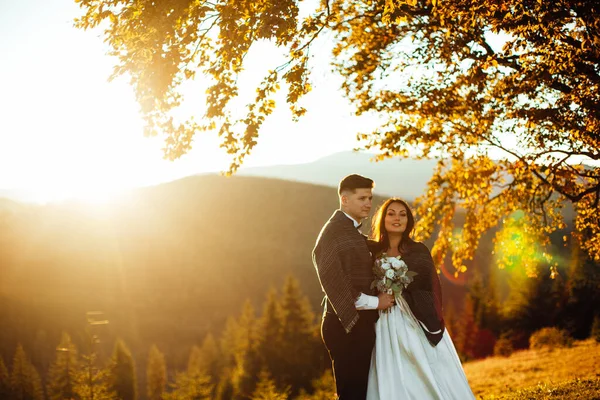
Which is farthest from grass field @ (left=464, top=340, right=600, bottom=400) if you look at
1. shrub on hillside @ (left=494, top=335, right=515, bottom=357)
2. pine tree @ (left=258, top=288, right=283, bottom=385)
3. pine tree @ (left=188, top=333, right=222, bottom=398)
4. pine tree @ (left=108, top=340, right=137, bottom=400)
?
pine tree @ (left=108, top=340, right=137, bottom=400)

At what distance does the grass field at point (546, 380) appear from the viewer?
1082 cm

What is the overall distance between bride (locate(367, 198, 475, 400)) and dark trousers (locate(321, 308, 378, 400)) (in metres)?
0.20

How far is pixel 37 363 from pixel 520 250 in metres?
118

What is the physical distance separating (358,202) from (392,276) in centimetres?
96

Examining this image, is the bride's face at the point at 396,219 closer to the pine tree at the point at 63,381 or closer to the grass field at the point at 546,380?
the grass field at the point at 546,380

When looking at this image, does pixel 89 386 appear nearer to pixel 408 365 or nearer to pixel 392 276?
pixel 408 365

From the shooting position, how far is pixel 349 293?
5.96 m

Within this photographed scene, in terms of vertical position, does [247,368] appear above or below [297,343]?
below

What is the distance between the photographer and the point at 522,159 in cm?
1238

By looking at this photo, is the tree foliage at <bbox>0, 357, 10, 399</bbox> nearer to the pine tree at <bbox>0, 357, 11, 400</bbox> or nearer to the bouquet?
the pine tree at <bbox>0, 357, 11, 400</bbox>

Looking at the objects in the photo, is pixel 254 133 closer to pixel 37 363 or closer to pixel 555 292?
pixel 555 292

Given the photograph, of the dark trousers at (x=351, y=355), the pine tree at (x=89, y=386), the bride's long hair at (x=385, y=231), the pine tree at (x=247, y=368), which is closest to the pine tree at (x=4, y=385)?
the pine tree at (x=89, y=386)

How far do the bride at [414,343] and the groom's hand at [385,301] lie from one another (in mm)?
268

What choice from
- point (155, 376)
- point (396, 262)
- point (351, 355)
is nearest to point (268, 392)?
point (351, 355)
